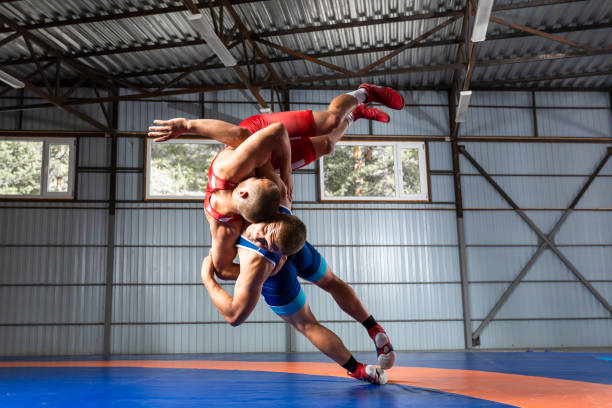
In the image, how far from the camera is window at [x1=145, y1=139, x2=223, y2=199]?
45.0 feet

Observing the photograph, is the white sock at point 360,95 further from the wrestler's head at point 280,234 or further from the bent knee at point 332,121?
the wrestler's head at point 280,234

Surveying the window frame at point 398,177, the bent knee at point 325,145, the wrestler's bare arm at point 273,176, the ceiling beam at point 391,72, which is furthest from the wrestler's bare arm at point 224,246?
the window frame at point 398,177

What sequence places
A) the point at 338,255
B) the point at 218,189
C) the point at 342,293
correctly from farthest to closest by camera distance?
the point at 338,255
the point at 342,293
the point at 218,189

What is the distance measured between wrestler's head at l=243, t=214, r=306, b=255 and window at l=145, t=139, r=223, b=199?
1058 centimetres

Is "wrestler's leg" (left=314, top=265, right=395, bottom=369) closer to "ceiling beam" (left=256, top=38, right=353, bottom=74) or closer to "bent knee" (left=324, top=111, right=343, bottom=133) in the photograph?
"bent knee" (left=324, top=111, right=343, bottom=133)

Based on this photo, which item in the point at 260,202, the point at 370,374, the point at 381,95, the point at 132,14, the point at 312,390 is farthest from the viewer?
the point at 132,14

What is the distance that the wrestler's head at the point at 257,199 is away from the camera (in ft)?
10.7

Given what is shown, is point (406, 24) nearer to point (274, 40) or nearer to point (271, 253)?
point (274, 40)

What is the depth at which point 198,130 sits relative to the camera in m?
3.75

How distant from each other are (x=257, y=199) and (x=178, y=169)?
36.5ft

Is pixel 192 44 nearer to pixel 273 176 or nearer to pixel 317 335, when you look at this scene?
pixel 273 176

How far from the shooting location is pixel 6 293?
13.0 meters

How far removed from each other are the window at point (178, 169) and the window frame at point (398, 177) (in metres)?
3.29

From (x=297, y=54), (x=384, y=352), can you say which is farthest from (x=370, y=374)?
(x=297, y=54)
